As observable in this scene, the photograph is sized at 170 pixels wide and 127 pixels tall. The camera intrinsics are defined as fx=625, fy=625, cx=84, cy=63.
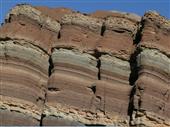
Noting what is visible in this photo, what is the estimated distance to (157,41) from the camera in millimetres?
35219

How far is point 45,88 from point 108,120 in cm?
403

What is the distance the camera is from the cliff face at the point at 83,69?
106ft

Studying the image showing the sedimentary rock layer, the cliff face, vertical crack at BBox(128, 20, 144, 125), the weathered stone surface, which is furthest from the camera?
vertical crack at BBox(128, 20, 144, 125)

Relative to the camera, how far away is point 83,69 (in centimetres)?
3466

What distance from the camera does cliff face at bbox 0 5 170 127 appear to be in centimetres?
3231

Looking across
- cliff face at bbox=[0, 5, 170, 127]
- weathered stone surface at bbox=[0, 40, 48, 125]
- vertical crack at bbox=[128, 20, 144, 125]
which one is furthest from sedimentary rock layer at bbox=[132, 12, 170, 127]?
weathered stone surface at bbox=[0, 40, 48, 125]

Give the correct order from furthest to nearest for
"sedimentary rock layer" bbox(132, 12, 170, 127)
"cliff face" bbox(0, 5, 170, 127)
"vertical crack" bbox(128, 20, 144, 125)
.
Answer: "vertical crack" bbox(128, 20, 144, 125) → "cliff face" bbox(0, 5, 170, 127) → "sedimentary rock layer" bbox(132, 12, 170, 127)

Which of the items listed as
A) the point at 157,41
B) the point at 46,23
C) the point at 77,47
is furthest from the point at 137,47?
the point at 46,23

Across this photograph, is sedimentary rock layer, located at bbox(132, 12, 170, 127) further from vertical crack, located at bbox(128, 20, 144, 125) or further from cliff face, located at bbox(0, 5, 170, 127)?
vertical crack, located at bbox(128, 20, 144, 125)

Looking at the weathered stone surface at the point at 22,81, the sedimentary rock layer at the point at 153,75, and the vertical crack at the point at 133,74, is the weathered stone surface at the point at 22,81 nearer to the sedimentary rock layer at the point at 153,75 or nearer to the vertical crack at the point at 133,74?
the vertical crack at the point at 133,74

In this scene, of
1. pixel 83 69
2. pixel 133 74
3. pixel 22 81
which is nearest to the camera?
pixel 22 81

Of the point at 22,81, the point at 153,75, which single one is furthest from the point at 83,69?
the point at 153,75

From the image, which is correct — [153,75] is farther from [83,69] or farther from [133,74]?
[83,69]

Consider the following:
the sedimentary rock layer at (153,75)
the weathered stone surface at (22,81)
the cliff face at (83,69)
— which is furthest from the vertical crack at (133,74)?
the weathered stone surface at (22,81)
